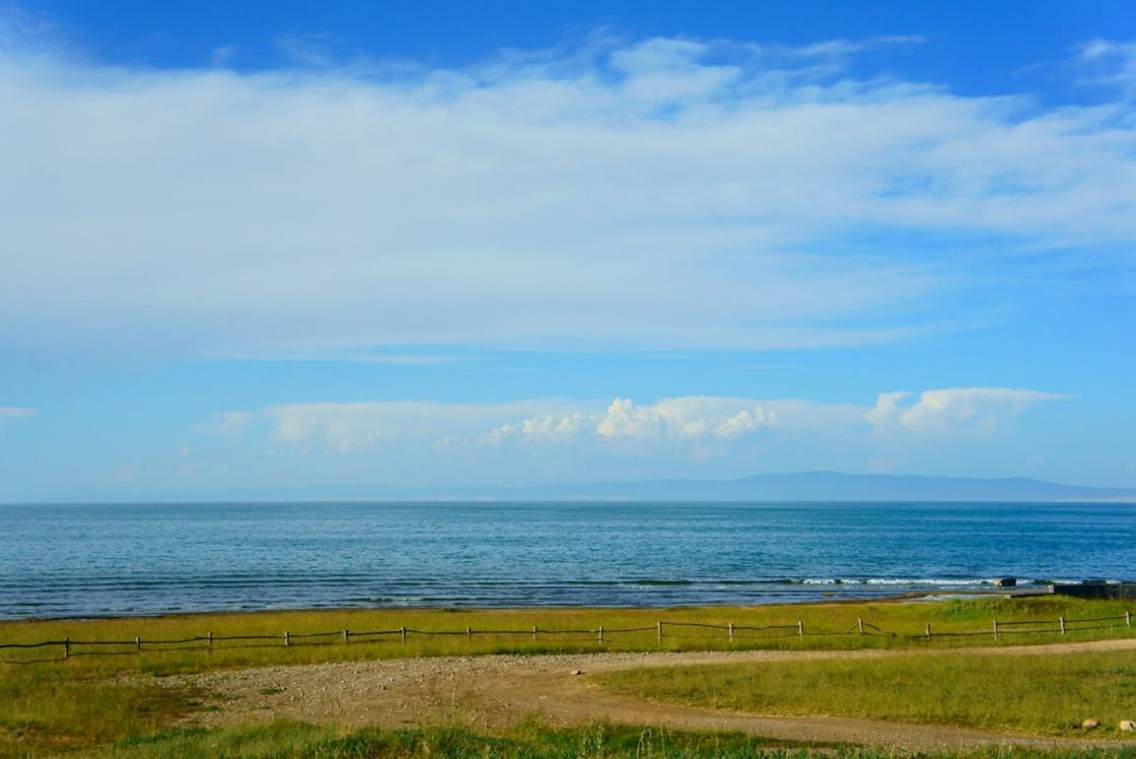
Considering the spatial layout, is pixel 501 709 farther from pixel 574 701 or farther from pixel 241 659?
pixel 241 659

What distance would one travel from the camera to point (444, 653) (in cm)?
3597

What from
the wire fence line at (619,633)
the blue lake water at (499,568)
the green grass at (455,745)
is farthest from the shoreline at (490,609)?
the green grass at (455,745)

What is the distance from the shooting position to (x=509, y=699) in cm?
2597

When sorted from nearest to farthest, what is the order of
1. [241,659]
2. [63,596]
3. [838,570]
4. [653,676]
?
1. [653,676]
2. [241,659]
3. [63,596]
4. [838,570]

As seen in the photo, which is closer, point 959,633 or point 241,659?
point 241,659

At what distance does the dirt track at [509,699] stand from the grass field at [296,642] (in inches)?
72.2

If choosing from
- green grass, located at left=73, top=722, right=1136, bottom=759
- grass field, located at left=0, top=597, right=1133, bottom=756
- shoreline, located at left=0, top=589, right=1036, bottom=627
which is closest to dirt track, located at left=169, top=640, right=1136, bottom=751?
green grass, located at left=73, top=722, right=1136, bottom=759

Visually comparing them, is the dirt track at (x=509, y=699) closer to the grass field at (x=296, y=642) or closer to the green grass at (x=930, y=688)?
the green grass at (x=930, y=688)

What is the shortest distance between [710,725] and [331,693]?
10.7 m

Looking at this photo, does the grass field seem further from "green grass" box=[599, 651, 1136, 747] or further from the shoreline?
"green grass" box=[599, 651, 1136, 747]

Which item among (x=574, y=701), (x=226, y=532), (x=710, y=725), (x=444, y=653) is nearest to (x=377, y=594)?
(x=444, y=653)

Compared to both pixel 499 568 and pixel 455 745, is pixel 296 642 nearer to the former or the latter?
pixel 455 745

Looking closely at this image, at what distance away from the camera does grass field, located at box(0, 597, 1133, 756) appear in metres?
22.3

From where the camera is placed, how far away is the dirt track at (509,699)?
20919 millimetres
